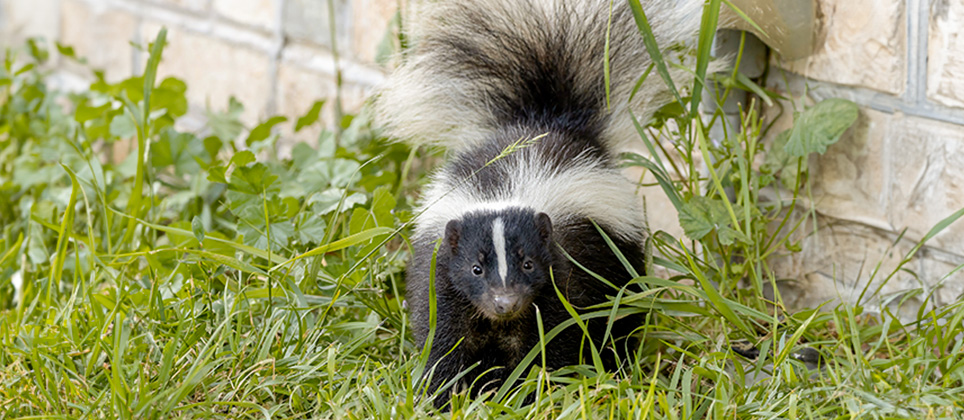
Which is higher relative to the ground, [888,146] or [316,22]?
[316,22]

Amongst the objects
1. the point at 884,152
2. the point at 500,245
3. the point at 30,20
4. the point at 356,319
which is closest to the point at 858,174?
the point at 884,152

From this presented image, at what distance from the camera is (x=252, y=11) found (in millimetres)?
5090

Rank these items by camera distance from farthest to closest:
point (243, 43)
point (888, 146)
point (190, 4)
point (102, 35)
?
1. point (102, 35)
2. point (190, 4)
3. point (243, 43)
4. point (888, 146)

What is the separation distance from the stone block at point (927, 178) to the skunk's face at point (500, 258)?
1.22 metres

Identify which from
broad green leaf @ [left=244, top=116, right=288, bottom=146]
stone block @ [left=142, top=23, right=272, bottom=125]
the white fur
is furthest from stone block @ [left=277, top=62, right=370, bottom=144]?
the white fur

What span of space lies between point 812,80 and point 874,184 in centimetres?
40

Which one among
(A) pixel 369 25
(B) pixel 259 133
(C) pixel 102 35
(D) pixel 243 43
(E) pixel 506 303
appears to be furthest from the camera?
(C) pixel 102 35

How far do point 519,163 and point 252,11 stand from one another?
276 cm

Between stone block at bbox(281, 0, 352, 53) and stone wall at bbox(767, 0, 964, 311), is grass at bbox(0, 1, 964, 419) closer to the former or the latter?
stone wall at bbox(767, 0, 964, 311)

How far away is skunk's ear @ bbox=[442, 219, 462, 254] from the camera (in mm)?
2629

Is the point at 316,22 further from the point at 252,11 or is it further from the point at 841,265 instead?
the point at 841,265

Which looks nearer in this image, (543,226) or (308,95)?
(543,226)

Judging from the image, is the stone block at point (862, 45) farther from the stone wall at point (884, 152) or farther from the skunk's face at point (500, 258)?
the skunk's face at point (500, 258)

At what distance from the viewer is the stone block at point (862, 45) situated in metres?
2.90
